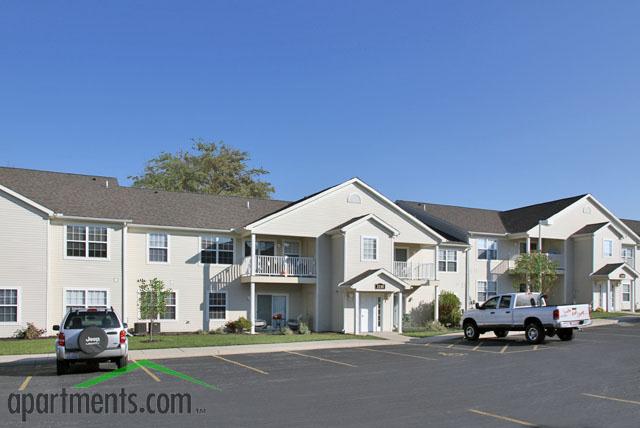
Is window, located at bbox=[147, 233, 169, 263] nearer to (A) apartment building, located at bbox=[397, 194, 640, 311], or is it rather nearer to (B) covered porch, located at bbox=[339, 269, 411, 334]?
(B) covered porch, located at bbox=[339, 269, 411, 334]

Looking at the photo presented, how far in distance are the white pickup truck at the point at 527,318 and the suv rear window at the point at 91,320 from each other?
15383 mm

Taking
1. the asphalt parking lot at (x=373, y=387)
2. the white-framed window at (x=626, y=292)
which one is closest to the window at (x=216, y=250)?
the asphalt parking lot at (x=373, y=387)

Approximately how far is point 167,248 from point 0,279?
725 cm

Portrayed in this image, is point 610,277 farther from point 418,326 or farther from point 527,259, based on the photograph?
point 418,326

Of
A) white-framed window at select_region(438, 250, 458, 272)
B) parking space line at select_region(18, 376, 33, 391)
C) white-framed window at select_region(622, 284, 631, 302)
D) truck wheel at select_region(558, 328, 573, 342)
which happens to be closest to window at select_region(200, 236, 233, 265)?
white-framed window at select_region(438, 250, 458, 272)

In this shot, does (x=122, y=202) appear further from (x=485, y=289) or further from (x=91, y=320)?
(x=485, y=289)

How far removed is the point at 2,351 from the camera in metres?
21.1

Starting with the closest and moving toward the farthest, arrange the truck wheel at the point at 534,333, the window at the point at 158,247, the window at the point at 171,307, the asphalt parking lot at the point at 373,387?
the asphalt parking lot at the point at 373,387, the truck wheel at the point at 534,333, the window at the point at 171,307, the window at the point at 158,247

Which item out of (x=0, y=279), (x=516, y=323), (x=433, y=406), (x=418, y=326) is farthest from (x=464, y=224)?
(x=433, y=406)

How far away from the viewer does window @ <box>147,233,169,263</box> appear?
2950cm

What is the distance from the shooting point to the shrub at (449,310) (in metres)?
35.1

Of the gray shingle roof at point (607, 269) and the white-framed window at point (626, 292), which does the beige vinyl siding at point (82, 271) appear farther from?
the white-framed window at point (626, 292)

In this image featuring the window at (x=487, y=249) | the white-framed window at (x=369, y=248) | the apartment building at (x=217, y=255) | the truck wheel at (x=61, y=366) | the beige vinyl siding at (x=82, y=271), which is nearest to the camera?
the truck wheel at (x=61, y=366)

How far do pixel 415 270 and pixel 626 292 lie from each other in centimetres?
1818
